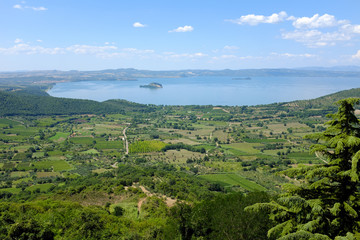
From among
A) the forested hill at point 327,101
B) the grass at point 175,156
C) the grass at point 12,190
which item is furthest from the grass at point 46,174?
the forested hill at point 327,101

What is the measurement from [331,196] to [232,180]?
55.8 m

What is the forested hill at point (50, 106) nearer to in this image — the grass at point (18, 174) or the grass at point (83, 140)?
the grass at point (83, 140)

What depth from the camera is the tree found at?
26.9ft

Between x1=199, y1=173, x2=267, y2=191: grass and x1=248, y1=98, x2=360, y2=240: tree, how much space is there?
163ft

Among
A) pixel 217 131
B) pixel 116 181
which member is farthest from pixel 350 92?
pixel 116 181

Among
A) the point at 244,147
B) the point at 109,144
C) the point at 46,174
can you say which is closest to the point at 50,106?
the point at 109,144

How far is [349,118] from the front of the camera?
30.1 ft

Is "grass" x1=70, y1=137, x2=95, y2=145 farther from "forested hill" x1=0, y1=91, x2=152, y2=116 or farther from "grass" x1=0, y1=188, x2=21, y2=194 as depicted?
"forested hill" x1=0, y1=91, x2=152, y2=116

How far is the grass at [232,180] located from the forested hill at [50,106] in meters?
116

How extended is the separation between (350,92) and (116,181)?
15393 centimetres

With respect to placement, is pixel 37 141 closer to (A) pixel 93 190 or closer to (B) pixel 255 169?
(A) pixel 93 190

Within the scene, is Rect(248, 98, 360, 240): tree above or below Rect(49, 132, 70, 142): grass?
above

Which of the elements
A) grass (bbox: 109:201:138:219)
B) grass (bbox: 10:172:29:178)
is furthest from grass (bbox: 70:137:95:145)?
grass (bbox: 109:201:138:219)

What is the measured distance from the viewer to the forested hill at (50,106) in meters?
149
